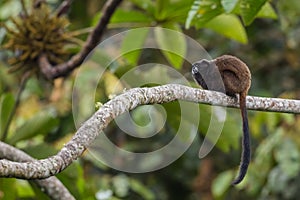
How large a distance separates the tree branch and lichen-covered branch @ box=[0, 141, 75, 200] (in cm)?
50

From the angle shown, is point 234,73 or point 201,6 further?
point 201,6

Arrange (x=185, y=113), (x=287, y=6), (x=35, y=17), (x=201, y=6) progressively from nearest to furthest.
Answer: (x=201, y=6), (x=185, y=113), (x=35, y=17), (x=287, y=6)

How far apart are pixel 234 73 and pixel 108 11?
0.53 metres

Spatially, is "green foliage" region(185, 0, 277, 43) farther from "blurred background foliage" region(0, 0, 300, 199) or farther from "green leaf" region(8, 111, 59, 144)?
"green leaf" region(8, 111, 59, 144)

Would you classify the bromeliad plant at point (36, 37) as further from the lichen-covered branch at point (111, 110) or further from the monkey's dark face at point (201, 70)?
the lichen-covered branch at point (111, 110)

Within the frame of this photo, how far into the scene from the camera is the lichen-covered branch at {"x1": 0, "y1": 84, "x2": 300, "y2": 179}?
115cm

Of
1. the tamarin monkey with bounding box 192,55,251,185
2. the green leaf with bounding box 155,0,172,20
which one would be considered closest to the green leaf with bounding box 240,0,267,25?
the tamarin monkey with bounding box 192,55,251,185

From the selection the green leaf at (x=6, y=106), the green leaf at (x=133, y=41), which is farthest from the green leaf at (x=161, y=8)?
the green leaf at (x=6, y=106)

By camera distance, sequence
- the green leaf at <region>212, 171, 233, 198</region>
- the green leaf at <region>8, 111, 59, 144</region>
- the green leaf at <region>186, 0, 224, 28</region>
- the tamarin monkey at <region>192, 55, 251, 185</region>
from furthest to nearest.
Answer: the green leaf at <region>212, 171, 233, 198</region>
the green leaf at <region>8, 111, 59, 144</region>
the green leaf at <region>186, 0, 224, 28</region>
the tamarin monkey at <region>192, 55, 251, 185</region>

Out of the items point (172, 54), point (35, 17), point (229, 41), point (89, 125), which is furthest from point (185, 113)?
point (229, 41)

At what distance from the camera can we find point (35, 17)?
254 cm

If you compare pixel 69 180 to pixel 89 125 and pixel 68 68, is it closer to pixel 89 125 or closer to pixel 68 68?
pixel 68 68

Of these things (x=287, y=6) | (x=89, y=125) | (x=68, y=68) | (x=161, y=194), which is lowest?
(x=161, y=194)

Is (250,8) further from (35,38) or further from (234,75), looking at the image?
(35,38)
